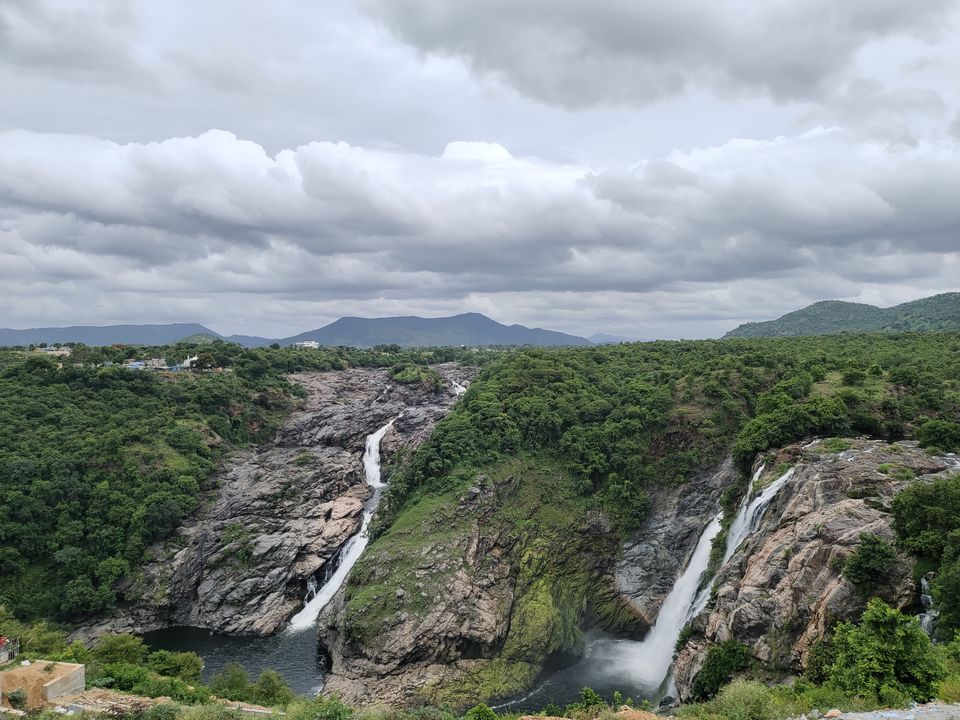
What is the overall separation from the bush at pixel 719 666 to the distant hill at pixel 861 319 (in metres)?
96.9

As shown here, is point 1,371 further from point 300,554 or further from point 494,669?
point 494,669

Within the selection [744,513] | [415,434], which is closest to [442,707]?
[744,513]

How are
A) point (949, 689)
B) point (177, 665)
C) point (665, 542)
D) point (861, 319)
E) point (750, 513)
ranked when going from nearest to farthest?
point (949, 689), point (177, 665), point (750, 513), point (665, 542), point (861, 319)

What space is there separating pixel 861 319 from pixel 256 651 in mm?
175527

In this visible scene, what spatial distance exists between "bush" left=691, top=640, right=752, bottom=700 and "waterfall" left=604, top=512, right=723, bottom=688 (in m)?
Answer: 8.08

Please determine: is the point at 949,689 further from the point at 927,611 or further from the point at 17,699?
the point at 17,699

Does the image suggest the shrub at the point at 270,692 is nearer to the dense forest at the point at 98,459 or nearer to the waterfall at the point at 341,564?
the waterfall at the point at 341,564

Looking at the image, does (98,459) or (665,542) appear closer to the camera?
(665,542)

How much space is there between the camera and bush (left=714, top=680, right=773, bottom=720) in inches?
701

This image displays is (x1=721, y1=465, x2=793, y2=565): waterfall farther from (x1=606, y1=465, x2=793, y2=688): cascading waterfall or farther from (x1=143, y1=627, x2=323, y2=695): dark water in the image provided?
(x1=143, y1=627, x2=323, y2=695): dark water

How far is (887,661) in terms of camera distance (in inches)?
693

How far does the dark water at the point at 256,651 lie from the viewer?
3903cm

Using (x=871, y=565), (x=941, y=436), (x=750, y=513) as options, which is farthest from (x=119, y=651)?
(x=941, y=436)

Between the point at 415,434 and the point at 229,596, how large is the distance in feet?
98.1
